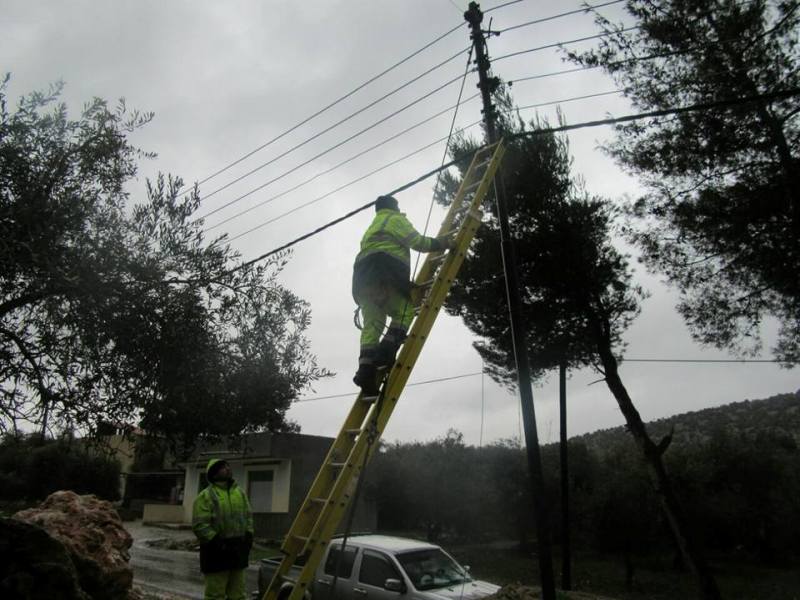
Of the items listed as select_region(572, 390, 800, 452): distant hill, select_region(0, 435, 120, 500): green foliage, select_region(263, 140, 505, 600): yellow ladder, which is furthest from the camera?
→ select_region(0, 435, 120, 500): green foliage

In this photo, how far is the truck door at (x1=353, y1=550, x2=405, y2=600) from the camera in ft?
28.5

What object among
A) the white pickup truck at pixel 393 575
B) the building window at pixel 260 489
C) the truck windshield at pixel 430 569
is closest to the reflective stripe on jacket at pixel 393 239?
the white pickup truck at pixel 393 575

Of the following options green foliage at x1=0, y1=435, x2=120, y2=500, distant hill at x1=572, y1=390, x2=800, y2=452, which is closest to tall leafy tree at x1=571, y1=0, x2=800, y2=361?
distant hill at x1=572, y1=390, x2=800, y2=452

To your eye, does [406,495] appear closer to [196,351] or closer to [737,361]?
[737,361]

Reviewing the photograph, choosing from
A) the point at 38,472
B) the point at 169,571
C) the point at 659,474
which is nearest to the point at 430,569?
the point at 659,474

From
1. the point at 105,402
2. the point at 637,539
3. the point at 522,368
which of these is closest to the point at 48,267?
the point at 105,402

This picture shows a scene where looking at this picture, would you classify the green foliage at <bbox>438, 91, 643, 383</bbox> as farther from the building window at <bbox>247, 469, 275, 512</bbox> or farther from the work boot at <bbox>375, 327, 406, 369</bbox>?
the building window at <bbox>247, 469, 275, 512</bbox>

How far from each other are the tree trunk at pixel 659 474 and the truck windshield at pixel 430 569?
6.21 meters

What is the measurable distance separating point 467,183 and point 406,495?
958 inches

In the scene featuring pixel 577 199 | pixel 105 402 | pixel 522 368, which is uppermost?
pixel 577 199

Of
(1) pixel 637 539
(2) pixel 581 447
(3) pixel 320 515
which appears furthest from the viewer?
(2) pixel 581 447

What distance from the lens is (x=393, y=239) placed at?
5.73 meters

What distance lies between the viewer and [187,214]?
25.5 feet

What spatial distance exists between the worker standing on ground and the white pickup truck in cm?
223
